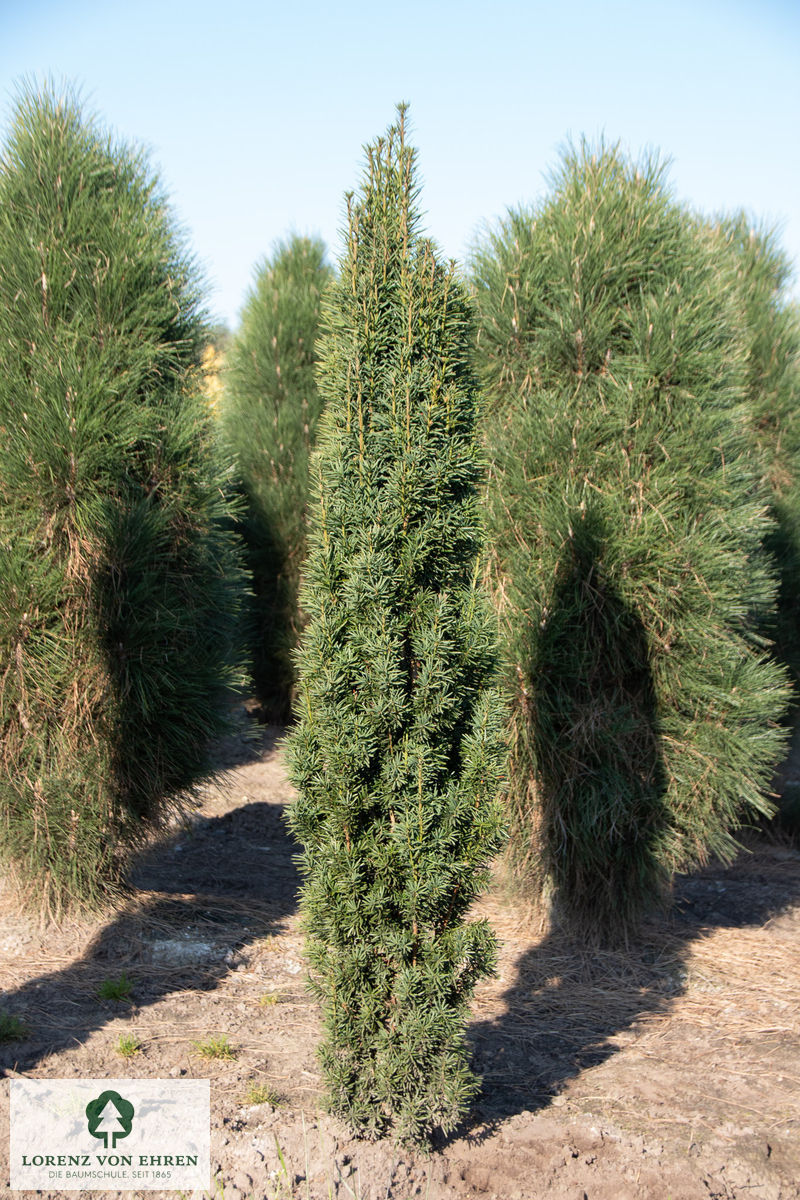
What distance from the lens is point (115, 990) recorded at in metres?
4.16

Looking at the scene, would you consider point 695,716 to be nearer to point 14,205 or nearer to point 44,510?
point 44,510

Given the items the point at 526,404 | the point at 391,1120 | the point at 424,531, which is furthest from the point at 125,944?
the point at 526,404

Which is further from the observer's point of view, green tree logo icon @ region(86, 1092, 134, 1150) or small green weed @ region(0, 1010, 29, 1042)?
small green weed @ region(0, 1010, 29, 1042)

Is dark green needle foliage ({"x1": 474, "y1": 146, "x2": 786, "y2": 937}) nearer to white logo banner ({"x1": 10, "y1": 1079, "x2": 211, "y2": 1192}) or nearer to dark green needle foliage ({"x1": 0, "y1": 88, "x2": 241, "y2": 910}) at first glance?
dark green needle foliage ({"x1": 0, "y1": 88, "x2": 241, "y2": 910})

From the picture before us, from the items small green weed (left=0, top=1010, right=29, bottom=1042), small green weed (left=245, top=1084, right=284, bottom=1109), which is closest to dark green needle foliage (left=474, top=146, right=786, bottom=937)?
small green weed (left=245, top=1084, right=284, bottom=1109)

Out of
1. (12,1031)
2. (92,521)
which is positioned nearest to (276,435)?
(92,521)

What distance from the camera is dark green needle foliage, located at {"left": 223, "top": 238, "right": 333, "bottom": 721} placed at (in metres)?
9.05

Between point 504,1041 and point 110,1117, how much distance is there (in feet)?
5.71

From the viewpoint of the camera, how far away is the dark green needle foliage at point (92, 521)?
4625mm

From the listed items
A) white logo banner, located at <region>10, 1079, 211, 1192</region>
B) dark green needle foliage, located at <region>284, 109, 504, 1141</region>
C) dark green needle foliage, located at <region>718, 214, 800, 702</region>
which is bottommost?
white logo banner, located at <region>10, 1079, 211, 1192</region>

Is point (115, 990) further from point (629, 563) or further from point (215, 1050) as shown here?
point (629, 563)

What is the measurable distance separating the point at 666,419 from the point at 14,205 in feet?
12.2

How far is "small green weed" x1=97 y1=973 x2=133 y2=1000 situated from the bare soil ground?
0.05 meters

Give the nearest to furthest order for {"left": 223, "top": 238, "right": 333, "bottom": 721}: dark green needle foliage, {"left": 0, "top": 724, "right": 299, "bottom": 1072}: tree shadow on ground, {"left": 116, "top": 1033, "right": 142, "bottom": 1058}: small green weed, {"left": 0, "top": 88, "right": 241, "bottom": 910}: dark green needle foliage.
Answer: {"left": 116, "top": 1033, "right": 142, "bottom": 1058}: small green weed, {"left": 0, "top": 724, "right": 299, "bottom": 1072}: tree shadow on ground, {"left": 0, "top": 88, "right": 241, "bottom": 910}: dark green needle foliage, {"left": 223, "top": 238, "right": 333, "bottom": 721}: dark green needle foliage
